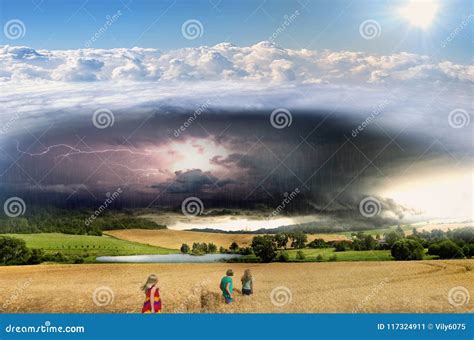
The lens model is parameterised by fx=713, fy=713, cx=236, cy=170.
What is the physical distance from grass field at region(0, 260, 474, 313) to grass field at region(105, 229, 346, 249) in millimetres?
425

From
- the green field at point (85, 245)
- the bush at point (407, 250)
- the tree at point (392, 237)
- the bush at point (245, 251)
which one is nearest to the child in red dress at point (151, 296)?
the green field at point (85, 245)

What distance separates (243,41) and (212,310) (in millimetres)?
4985

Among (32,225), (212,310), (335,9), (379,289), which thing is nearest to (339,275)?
(379,289)

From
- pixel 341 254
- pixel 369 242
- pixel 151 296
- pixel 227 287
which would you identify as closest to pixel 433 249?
pixel 369 242

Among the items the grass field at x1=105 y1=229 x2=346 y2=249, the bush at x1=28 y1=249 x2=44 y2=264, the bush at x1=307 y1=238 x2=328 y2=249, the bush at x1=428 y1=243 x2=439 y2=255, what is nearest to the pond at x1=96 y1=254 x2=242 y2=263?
the grass field at x1=105 y1=229 x2=346 y2=249

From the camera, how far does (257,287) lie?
12.9 meters

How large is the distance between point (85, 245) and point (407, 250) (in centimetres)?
616

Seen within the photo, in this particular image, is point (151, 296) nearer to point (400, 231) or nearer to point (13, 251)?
point (13, 251)

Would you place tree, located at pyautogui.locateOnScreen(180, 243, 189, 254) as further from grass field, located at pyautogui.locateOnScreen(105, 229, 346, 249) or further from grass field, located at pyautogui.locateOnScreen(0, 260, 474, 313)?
grass field, located at pyautogui.locateOnScreen(0, 260, 474, 313)

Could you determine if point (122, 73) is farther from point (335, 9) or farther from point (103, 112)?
point (335, 9)

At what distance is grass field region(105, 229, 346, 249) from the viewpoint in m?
13.5

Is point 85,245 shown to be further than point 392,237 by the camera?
Yes

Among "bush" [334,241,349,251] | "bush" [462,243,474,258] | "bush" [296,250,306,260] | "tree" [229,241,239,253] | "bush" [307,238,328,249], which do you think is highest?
"tree" [229,241,239,253]

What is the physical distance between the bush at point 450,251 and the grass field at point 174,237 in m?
3.58
